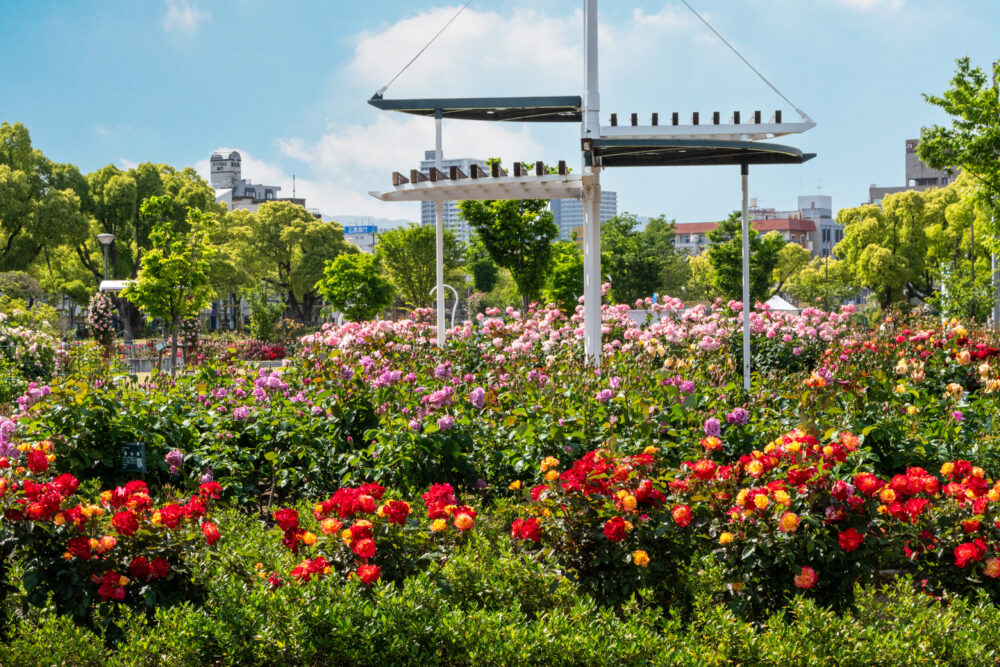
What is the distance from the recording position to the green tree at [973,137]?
54.0 ft

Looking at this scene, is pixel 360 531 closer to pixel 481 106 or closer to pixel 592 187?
pixel 592 187

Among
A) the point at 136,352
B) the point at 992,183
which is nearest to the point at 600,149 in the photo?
the point at 992,183

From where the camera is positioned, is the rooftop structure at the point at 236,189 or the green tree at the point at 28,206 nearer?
the green tree at the point at 28,206

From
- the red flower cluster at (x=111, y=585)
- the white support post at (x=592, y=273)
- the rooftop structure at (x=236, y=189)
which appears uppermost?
the rooftop structure at (x=236, y=189)

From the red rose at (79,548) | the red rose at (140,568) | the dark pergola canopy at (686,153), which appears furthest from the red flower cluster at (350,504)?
the dark pergola canopy at (686,153)

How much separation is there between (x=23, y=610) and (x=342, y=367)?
3119mm

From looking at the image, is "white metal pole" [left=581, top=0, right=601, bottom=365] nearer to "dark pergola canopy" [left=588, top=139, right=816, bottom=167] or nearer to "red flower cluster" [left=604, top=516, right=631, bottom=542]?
"dark pergola canopy" [left=588, top=139, right=816, bottom=167]

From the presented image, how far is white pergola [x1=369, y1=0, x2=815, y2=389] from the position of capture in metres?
9.01

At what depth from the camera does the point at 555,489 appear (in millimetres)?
3789

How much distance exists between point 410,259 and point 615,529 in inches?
1449

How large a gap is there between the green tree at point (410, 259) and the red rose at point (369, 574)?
35.7 m

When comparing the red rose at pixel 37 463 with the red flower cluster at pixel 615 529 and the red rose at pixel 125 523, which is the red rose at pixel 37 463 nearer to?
the red rose at pixel 125 523

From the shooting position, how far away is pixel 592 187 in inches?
403

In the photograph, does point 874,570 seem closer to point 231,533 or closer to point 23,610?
point 231,533
